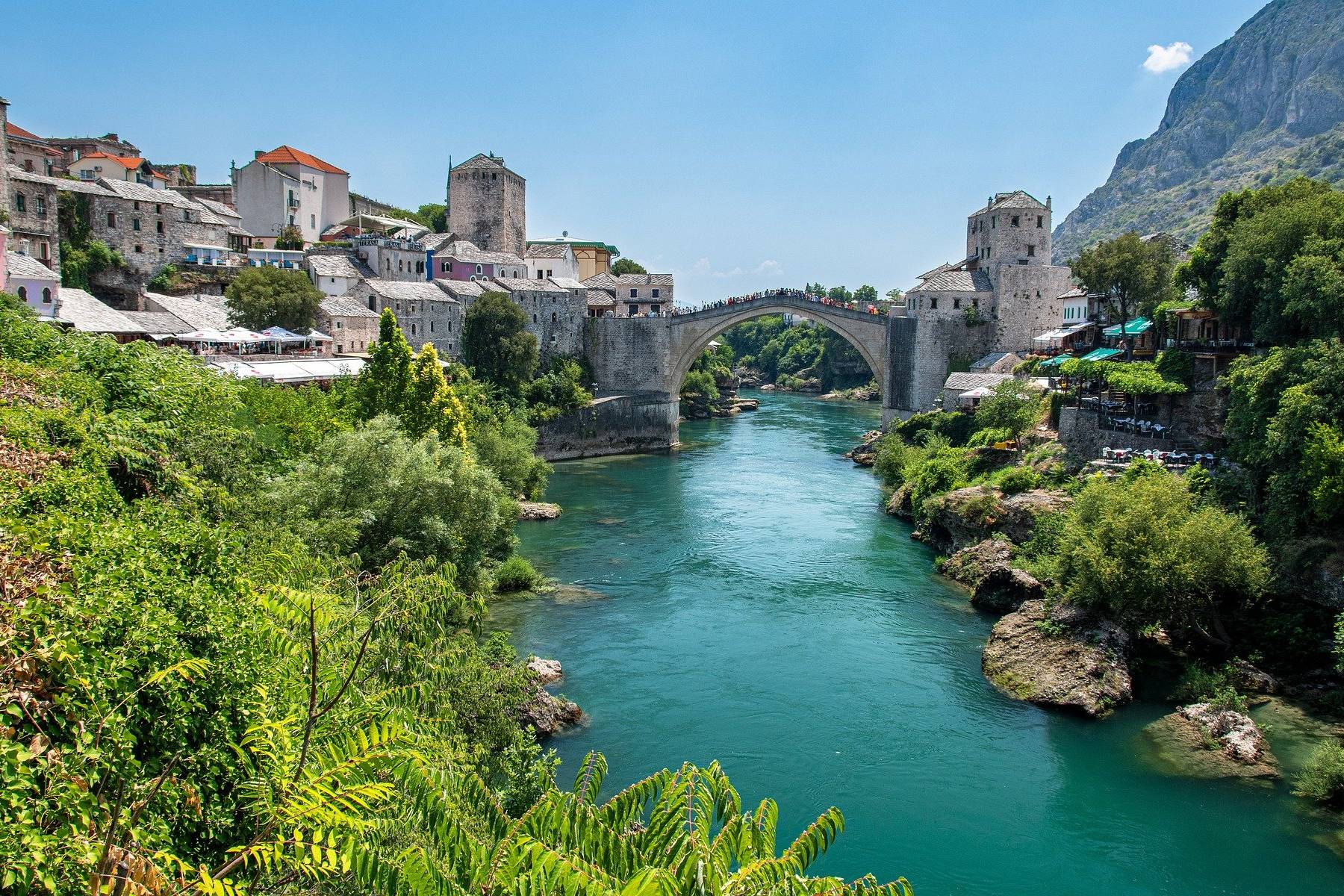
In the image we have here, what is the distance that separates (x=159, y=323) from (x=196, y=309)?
171 inches

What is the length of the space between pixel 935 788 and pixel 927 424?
24.7 meters

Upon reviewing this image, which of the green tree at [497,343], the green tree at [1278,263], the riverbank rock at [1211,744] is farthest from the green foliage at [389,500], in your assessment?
the green tree at [497,343]

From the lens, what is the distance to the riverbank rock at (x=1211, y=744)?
13.5 meters

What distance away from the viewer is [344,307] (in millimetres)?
37312

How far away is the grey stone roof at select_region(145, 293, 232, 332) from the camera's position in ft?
106

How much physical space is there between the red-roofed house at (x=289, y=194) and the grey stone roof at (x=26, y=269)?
20219mm

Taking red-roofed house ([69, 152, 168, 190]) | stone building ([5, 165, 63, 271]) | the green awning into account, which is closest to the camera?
the green awning

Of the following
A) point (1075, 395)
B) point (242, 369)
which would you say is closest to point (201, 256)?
point (242, 369)

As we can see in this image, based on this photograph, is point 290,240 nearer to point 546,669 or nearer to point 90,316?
point 90,316

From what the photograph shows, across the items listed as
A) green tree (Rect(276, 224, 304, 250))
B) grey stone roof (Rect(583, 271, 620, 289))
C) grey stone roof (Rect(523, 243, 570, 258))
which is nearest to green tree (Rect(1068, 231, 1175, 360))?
grey stone roof (Rect(583, 271, 620, 289))

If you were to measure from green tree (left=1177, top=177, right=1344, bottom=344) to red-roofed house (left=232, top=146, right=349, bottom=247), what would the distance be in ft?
135

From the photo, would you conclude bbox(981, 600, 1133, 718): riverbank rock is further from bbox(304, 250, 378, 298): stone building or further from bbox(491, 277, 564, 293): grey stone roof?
bbox(491, 277, 564, 293): grey stone roof

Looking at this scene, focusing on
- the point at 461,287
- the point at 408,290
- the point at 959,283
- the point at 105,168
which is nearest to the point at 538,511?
the point at 408,290

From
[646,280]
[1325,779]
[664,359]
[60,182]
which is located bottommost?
[1325,779]
